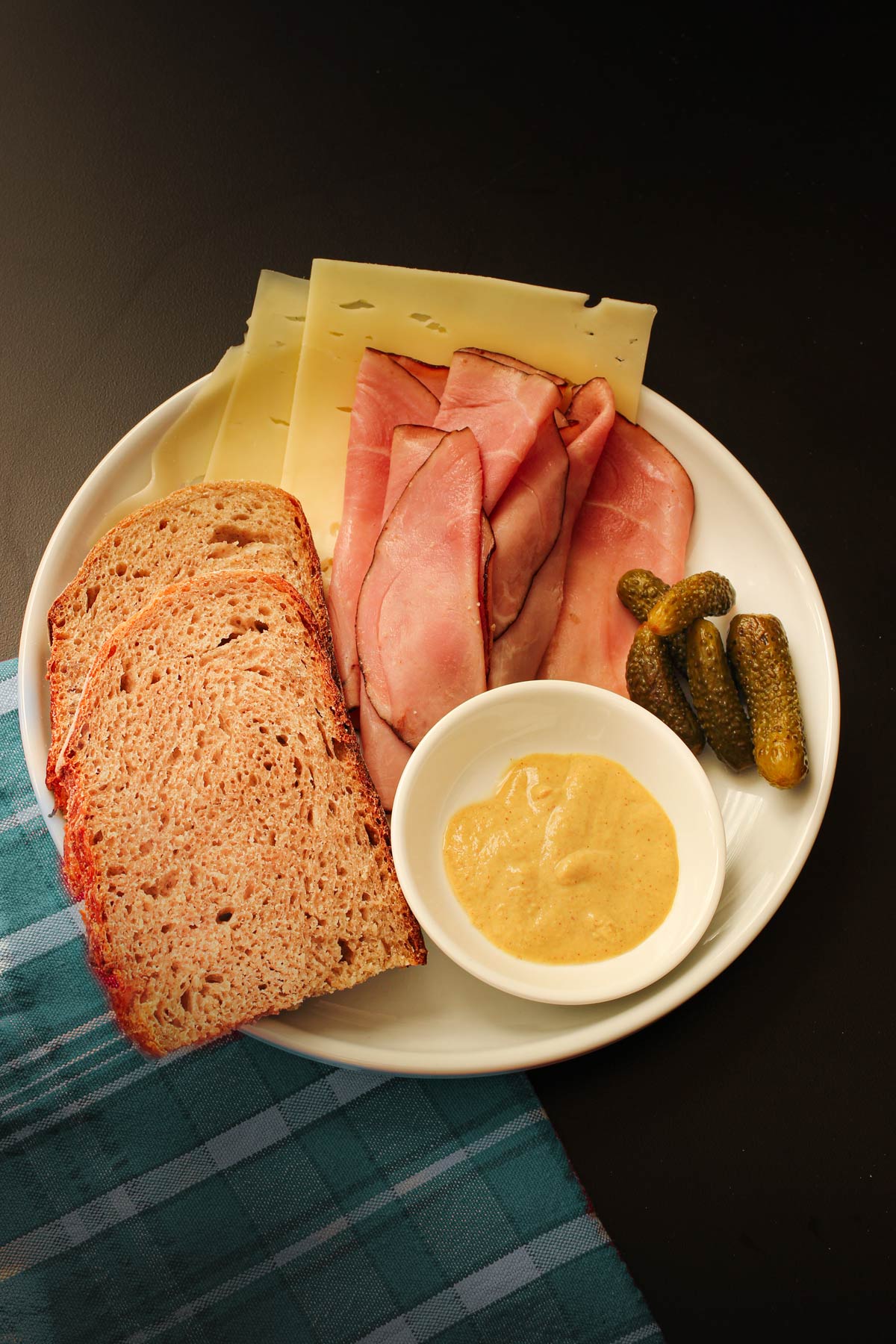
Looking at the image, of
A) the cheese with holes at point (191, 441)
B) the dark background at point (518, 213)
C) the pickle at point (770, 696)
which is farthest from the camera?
the dark background at point (518, 213)

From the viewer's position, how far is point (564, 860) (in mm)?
2223

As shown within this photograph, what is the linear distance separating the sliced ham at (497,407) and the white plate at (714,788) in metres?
0.34

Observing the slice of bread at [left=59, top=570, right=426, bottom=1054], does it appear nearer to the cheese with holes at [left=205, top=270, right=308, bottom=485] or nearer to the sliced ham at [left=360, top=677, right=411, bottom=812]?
the sliced ham at [left=360, top=677, right=411, bottom=812]

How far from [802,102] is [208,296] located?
6.27 feet

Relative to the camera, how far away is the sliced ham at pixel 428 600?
242 centimetres

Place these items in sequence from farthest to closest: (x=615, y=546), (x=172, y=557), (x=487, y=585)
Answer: (x=615, y=546) → (x=172, y=557) → (x=487, y=585)

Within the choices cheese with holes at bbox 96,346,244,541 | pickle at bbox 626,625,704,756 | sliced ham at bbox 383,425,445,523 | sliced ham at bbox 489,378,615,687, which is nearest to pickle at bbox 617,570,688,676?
pickle at bbox 626,625,704,756

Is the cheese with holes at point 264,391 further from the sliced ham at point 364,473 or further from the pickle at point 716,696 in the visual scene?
the pickle at point 716,696

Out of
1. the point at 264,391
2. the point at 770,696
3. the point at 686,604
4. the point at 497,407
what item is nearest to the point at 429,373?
the point at 497,407

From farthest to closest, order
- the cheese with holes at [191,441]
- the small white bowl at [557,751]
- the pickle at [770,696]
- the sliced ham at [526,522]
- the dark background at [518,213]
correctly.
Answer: the dark background at [518,213]
the cheese with holes at [191,441]
the sliced ham at [526,522]
the pickle at [770,696]
the small white bowl at [557,751]

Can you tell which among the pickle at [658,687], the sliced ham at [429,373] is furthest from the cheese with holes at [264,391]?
the pickle at [658,687]

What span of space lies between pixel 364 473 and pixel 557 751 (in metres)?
0.84

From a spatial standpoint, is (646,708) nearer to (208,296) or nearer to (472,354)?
(472,354)

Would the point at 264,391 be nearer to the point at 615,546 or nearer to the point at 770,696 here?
the point at 615,546
